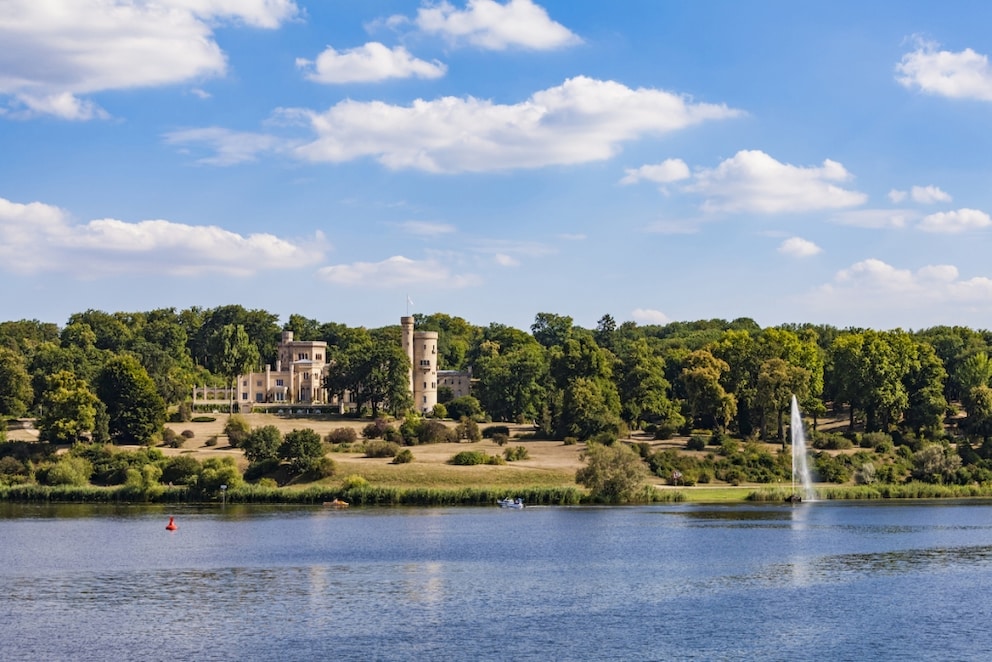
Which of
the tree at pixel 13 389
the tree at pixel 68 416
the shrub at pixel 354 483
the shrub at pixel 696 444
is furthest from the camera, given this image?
the tree at pixel 13 389

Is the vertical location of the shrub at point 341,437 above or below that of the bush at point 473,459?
above

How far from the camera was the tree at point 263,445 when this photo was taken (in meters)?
118

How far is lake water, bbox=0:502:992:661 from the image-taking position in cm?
4481

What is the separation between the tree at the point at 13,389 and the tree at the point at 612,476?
8118 centimetres

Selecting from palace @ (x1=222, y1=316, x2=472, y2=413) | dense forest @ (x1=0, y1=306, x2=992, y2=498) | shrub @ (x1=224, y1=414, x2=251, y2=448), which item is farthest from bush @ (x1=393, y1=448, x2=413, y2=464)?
palace @ (x1=222, y1=316, x2=472, y2=413)

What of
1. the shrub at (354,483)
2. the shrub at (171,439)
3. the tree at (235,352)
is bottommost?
the shrub at (354,483)

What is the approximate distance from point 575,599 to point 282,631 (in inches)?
568

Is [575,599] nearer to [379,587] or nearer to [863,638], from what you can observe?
[379,587]

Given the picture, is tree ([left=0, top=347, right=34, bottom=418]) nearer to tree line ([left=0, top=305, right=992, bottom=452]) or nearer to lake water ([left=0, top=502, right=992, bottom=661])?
tree line ([left=0, top=305, right=992, bottom=452])

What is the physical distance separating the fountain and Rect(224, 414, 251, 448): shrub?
2268 inches

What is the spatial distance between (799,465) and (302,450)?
51.6m

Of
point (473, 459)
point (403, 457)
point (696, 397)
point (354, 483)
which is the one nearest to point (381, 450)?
point (403, 457)

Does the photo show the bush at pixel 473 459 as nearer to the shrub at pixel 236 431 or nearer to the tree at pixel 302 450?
the tree at pixel 302 450

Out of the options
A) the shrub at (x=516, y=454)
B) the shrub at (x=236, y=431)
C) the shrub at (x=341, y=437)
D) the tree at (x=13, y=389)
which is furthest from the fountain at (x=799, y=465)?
the tree at (x=13, y=389)
